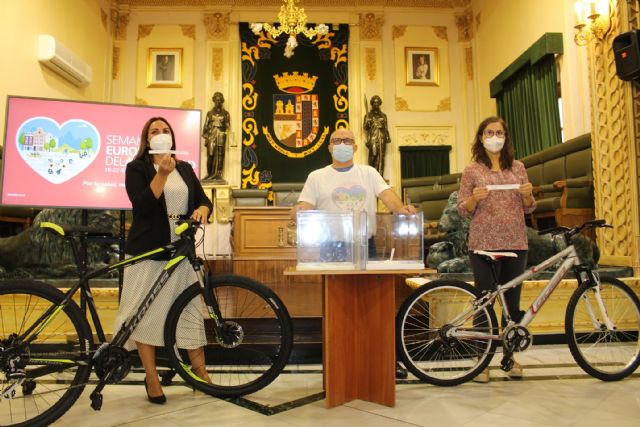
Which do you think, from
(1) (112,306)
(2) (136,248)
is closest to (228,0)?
(1) (112,306)

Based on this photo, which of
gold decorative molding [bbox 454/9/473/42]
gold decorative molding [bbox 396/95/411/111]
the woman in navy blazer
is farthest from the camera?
gold decorative molding [bbox 454/9/473/42]

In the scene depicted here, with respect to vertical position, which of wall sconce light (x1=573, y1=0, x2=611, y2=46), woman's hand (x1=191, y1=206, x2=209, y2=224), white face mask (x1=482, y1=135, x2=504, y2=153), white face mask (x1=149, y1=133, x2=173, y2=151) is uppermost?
wall sconce light (x1=573, y1=0, x2=611, y2=46)

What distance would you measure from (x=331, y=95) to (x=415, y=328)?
24.5 ft

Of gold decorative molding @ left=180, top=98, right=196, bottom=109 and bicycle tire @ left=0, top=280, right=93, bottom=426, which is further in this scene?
gold decorative molding @ left=180, top=98, right=196, bottom=109

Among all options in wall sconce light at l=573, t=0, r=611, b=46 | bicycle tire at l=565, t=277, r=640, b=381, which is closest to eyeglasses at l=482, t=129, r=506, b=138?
bicycle tire at l=565, t=277, r=640, b=381

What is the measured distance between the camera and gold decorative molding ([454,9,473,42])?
9602mm

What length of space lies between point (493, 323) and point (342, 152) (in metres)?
1.12

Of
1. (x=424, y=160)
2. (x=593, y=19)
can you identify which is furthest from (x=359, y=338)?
(x=424, y=160)

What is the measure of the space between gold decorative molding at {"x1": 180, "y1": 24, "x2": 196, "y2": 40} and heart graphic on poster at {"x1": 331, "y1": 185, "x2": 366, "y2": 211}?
8135mm

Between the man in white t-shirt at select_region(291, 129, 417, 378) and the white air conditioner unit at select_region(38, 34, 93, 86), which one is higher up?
the white air conditioner unit at select_region(38, 34, 93, 86)

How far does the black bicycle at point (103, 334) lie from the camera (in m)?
1.86

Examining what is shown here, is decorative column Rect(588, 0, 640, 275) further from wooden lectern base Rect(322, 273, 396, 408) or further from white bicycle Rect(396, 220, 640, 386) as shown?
wooden lectern base Rect(322, 273, 396, 408)

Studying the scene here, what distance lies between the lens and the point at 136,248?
6.97 ft

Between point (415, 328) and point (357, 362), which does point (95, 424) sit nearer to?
point (357, 362)
